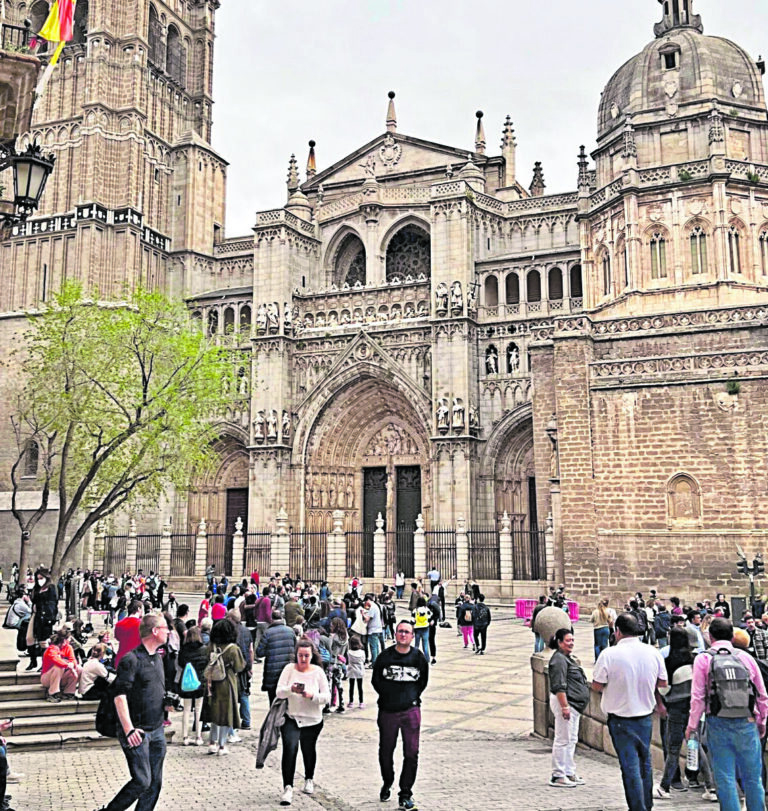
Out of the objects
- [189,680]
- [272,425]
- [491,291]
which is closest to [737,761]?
[189,680]

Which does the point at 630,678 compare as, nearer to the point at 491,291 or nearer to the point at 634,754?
the point at 634,754

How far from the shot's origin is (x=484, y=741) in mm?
9586

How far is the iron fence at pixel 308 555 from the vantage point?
3319 centimetres

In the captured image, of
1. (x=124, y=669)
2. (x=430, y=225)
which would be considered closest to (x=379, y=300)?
(x=430, y=225)

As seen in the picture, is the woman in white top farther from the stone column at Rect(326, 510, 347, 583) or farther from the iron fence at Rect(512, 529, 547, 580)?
the stone column at Rect(326, 510, 347, 583)

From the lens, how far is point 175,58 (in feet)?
140

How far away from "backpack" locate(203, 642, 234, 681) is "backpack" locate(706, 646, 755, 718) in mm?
4858

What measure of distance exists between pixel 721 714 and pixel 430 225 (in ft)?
102

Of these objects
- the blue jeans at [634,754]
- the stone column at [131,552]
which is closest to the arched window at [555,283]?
the stone column at [131,552]

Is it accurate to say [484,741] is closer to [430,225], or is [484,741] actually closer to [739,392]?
[739,392]

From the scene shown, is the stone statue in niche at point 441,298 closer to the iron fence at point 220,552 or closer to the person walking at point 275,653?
the iron fence at point 220,552

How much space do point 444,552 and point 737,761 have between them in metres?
25.3

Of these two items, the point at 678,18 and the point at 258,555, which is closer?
the point at 258,555

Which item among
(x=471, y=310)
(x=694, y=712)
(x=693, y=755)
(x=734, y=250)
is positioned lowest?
(x=693, y=755)
